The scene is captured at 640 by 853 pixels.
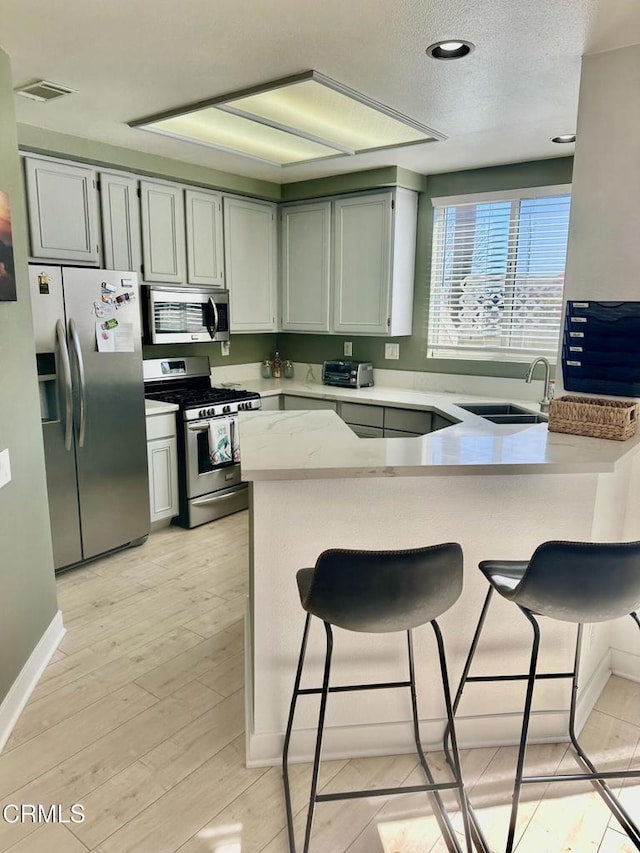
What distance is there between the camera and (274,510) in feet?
6.17

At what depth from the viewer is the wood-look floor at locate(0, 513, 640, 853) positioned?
5.65 feet

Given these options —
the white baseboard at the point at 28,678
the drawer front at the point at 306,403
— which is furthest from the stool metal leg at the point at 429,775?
the drawer front at the point at 306,403

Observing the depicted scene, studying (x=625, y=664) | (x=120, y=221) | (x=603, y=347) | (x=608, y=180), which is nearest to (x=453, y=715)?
(x=625, y=664)

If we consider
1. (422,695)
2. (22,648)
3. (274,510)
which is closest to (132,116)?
(274,510)

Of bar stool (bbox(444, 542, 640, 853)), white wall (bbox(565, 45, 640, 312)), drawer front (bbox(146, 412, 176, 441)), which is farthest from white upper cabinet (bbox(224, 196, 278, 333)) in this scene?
bar stool (bbox(444, 542, 640, 853))

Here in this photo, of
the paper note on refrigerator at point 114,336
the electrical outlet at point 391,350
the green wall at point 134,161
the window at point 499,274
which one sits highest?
the green wall at point 134,161

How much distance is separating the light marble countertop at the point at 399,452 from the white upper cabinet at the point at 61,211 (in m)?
1.82

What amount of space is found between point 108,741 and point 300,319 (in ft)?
11.3

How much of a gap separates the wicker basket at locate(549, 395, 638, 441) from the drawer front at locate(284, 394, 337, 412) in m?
2.29

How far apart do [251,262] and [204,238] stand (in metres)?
0.50

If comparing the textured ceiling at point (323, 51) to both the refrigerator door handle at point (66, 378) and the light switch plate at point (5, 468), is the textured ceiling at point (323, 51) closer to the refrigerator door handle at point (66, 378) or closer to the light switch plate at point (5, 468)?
the refrigerator door handle at point (66, 378)

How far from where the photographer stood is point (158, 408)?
3.80 meters

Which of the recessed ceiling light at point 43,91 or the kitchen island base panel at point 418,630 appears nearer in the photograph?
the kitchen island base panel at point 418,630

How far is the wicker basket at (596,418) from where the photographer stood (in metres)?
2.07
